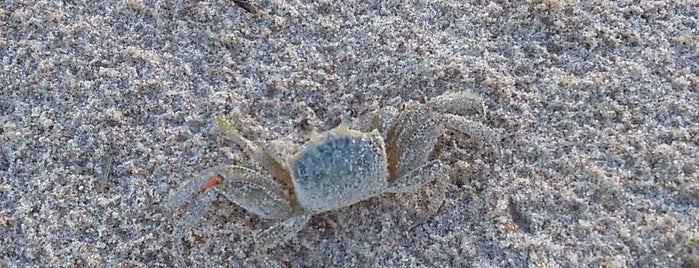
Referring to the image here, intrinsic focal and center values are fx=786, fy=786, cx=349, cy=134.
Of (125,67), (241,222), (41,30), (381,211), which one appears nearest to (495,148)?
(381,211)

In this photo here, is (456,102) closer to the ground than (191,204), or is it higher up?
higher up

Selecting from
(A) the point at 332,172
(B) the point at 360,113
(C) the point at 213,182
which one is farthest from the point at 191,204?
(B) the point at 360,113

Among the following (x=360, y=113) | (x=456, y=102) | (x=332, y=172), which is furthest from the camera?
(x=360, y=113)

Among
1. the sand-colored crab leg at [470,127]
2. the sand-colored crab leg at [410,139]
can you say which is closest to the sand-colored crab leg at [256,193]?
the sand-colored crab leg at [410,139]

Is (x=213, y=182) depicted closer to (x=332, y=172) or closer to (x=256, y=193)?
(x=256, y=193)

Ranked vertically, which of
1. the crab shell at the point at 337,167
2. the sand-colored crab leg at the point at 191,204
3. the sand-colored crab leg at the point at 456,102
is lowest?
the sand-colored crab leg at the point at 191,204

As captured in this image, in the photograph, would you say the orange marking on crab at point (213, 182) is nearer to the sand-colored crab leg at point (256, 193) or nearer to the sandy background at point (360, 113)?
the sand-colored crab leg at point (256, 193)
